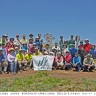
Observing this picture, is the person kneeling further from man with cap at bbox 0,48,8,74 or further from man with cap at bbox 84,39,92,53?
man with cap at bbox 0,48,8,74

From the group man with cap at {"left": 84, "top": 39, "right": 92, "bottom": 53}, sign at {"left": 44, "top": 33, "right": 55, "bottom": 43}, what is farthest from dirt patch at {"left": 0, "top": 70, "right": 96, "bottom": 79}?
sign at {"left": 44, "top": 33, "right": 55, "bottom": 43}

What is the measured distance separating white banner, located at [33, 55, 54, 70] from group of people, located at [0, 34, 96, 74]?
21 cm

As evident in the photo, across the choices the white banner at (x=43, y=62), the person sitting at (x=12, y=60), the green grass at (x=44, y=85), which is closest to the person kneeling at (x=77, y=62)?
the white banner at (x=43, y=62)

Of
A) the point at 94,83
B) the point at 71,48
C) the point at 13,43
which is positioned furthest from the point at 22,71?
the point at 94,83

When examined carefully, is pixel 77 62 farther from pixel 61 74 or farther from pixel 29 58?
pixel 29 58

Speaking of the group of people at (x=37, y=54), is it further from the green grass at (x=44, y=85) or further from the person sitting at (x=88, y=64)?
the green grass at (x=44, y=85)

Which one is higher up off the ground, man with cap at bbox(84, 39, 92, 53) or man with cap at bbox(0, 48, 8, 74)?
man with cap at bbox(84, 39, 92, 53)

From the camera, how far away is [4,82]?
14711mm

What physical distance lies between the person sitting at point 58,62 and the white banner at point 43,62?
236 mm

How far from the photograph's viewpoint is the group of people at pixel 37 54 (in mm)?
18906

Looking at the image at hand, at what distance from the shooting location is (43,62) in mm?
20500

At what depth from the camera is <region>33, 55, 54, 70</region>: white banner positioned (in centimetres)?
2027

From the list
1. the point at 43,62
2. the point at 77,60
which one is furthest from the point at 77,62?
the point at 43,62

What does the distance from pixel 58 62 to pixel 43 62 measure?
873 millimetres
